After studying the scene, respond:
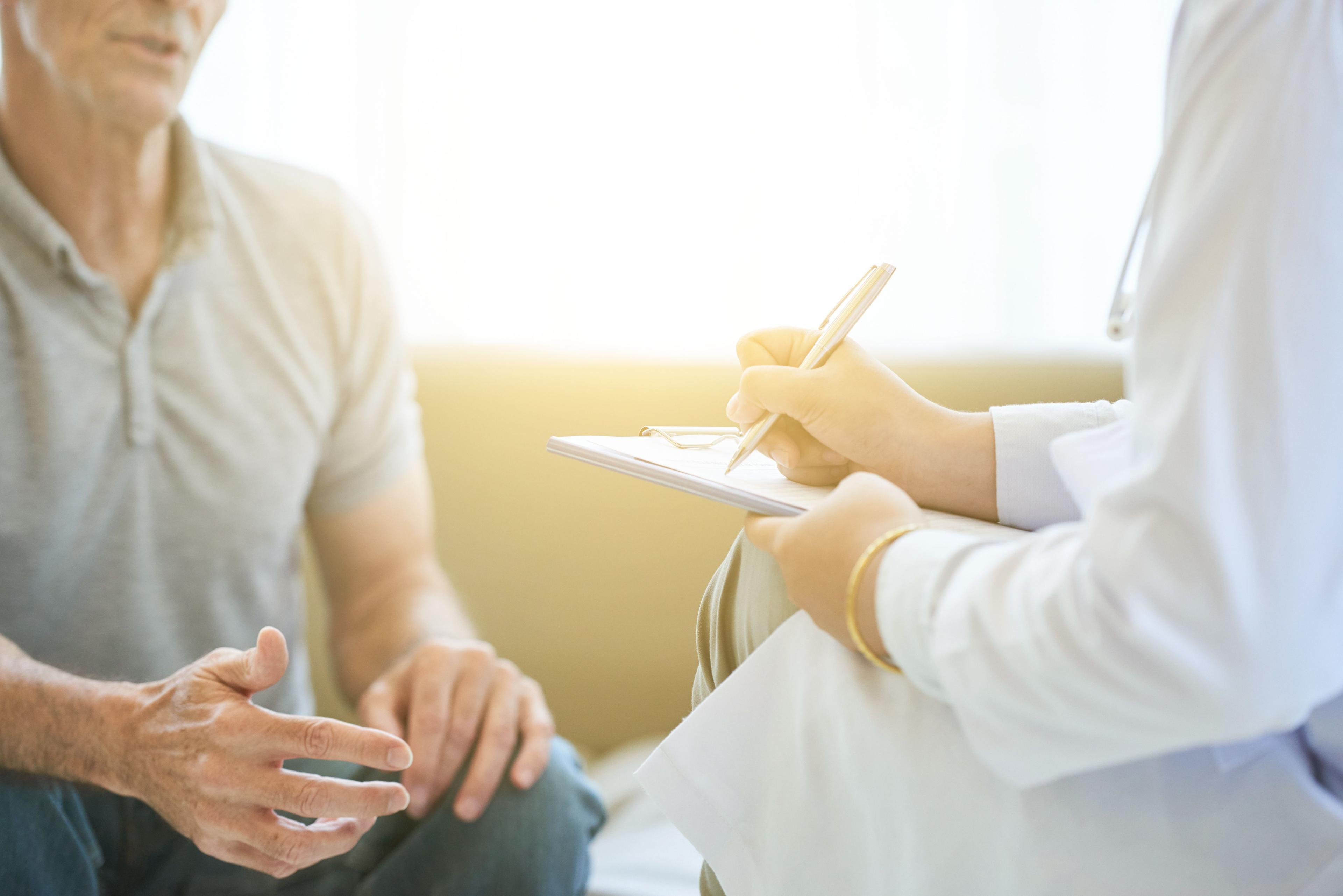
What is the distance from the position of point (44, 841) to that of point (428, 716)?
273mm

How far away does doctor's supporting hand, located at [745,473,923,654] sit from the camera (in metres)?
0.44

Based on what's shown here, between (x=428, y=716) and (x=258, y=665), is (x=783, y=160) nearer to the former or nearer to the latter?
(x=428, y=716)

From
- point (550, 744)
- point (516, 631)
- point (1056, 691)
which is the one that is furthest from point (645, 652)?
point (1056, 691)

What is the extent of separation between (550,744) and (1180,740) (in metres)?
0.56

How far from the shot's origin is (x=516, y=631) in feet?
4.00

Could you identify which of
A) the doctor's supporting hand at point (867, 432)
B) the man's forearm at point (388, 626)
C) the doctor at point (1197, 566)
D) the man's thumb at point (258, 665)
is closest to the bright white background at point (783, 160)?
the man's forearm at point (388, 626)

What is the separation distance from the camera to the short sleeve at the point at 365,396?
104 cm

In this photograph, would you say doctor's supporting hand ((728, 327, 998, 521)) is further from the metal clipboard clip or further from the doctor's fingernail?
the doctor's fingernail

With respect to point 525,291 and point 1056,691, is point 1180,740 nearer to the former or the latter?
point 1056,691

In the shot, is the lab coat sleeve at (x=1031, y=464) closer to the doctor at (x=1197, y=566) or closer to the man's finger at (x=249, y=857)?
the doctor at (x=1197, y=566)

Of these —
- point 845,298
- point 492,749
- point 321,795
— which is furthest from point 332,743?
point 845,298

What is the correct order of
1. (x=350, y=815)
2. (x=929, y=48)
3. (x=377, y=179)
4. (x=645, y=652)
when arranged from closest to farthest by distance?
A: (x=350, y=815)
(x=645, y=652)
(x=929, y=48)
(x=377, y=179)

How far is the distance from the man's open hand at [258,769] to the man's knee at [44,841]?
118 mm

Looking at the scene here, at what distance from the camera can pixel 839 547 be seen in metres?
0.45
